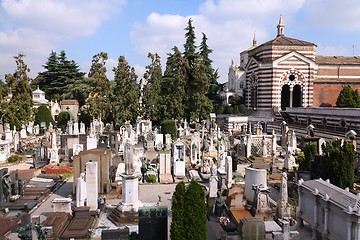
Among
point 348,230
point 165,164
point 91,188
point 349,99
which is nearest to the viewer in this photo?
point 348,230

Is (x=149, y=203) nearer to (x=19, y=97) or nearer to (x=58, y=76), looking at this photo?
(x=19, y=97)

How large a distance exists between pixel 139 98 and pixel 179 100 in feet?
14.7

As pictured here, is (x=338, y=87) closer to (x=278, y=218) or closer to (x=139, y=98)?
(x=139, y=98)

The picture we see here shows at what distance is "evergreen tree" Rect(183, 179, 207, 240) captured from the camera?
8523 mm

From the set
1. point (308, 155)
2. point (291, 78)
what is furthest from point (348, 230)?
point (291, 78)

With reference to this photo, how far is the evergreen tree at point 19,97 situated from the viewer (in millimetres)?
33075

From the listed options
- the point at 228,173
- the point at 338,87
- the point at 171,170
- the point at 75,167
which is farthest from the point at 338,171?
the point at 338,87

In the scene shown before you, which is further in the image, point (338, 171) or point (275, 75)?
point (275, 75)

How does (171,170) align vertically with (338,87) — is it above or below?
below

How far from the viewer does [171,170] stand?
62.3 feet

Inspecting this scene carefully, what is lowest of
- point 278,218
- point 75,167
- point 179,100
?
point 278,218

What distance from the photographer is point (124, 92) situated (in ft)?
120

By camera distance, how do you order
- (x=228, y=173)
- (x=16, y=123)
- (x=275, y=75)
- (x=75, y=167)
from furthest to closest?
1. (x=275, y=75)
2. (x=16, y=123)
3. (x=228, y=173)
4. (x=75, y=167)

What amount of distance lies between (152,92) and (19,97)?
12985 millimetres
